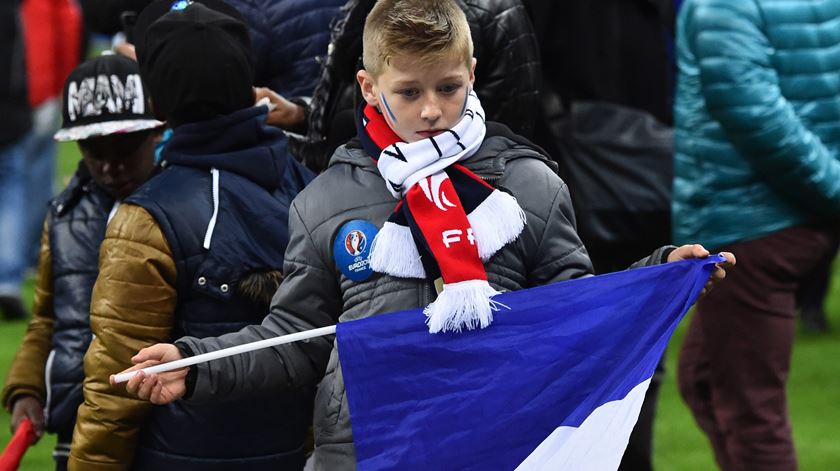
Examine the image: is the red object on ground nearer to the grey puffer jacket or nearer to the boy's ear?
the grey puffer jacket

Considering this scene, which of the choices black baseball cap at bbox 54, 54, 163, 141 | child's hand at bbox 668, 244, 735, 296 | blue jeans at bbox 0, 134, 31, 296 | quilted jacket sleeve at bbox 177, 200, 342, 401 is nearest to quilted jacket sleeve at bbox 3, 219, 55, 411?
black baseball cap at bbox 54, 54, 163, 141

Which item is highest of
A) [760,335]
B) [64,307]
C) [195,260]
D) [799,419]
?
[195,260]

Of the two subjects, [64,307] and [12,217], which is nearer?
[64,307]

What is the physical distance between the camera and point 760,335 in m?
5.38

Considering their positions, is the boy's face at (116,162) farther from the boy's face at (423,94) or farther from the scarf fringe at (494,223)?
the scarf fringe at (494,223)

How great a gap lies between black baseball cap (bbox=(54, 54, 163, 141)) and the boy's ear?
99cm

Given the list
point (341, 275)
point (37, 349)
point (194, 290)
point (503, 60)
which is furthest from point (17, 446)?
point (503, 60)

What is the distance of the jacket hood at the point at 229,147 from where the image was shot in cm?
407

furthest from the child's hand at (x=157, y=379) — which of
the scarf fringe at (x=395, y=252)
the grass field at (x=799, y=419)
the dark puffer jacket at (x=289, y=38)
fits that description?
the grass field at (x=799, y=419)

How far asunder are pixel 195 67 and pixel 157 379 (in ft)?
2.91

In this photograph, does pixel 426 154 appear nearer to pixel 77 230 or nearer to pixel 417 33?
pixel 417 33

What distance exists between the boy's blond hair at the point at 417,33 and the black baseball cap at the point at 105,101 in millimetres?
1071

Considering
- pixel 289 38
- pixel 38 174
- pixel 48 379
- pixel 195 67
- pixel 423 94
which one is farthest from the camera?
pixel 38 174

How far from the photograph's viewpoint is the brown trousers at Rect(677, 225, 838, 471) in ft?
17.6
